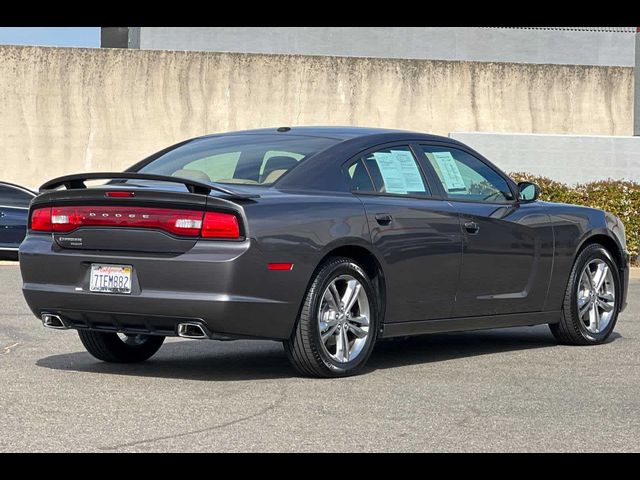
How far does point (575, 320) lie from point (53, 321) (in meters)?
3.88

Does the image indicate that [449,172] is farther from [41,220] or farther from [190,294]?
[41,220]

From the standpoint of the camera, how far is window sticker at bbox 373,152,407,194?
873 centimetres

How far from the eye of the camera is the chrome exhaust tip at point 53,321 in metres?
8.06

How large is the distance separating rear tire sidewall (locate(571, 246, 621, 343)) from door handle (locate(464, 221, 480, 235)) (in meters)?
1.23

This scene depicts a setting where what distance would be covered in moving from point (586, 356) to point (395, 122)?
18.6m

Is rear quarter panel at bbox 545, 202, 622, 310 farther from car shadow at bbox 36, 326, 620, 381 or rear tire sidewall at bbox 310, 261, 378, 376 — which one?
rear tire sidewall at bbox 310, 261, 378, 376

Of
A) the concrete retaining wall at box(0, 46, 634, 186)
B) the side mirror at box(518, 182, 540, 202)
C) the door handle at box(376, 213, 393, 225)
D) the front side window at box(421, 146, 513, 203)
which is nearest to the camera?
the door handle at box(376, 213, 393, 225)

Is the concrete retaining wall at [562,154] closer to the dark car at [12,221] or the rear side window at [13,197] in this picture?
the rear side window at [13,197]

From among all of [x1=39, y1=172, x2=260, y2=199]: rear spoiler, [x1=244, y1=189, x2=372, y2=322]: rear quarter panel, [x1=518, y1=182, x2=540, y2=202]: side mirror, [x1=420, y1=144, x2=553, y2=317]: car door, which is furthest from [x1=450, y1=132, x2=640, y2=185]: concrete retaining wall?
[x1=39, y1=172, x2=260, y2=199]: rear spoiler

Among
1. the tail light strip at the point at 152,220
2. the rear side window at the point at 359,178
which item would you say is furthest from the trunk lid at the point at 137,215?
the rear side window at the point at 359,178

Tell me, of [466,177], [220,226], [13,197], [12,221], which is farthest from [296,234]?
[13,197]

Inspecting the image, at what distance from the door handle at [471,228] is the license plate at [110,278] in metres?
2.41

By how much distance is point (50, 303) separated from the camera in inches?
315
